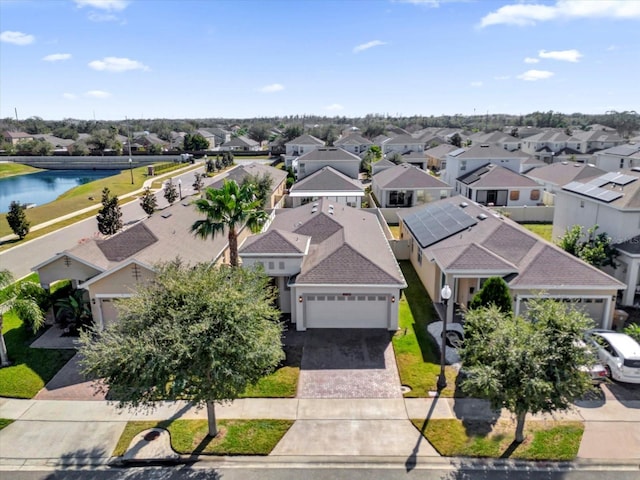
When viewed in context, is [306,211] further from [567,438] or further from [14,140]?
[14,140]

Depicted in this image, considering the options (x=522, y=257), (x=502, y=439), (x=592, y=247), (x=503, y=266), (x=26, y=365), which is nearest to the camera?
(x=502, y=439)

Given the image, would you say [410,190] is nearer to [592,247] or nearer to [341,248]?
[592,247]

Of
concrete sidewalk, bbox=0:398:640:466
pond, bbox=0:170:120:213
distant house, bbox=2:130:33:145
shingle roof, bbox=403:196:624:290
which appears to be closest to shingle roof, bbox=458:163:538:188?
shingle roof, bbox=403:196:624:290

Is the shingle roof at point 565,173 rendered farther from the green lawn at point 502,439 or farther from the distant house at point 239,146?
the distant house at point 239,146

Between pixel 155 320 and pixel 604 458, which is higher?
pixel 155 320

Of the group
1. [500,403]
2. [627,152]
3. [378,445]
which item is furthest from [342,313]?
[627,152]

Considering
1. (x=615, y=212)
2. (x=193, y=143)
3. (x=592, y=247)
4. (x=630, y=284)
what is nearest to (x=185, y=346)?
(x=592, y=247)

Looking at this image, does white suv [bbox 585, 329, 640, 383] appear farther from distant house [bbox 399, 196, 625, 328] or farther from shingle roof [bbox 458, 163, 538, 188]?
shingle roof [bbox 458, 163, 538, 188]
